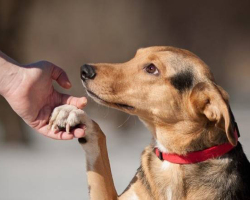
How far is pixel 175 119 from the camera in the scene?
4742 mm

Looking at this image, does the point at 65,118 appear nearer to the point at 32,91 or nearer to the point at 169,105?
the point at 32,91

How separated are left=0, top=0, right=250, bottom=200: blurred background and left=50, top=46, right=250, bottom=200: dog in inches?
135

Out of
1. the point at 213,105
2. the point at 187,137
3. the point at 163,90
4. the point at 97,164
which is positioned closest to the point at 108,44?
the point at 97,164

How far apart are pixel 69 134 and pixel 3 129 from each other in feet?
16.6

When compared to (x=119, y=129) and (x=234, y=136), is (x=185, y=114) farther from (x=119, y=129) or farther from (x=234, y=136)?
(x=119, y=129)

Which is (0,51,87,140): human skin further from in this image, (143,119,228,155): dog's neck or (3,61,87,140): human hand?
(143,119,228,155): dog's neck

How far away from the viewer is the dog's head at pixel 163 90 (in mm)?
4605

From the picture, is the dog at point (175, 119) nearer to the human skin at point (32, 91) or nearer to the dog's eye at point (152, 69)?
the dog's eye at point (152, 69)

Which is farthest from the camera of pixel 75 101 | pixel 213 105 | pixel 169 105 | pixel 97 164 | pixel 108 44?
pixel 108 44

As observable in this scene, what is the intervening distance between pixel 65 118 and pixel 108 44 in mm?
5440

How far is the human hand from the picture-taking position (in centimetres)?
463

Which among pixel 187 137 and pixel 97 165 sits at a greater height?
pixel 187 137

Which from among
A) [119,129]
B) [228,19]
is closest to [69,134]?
[119,129]

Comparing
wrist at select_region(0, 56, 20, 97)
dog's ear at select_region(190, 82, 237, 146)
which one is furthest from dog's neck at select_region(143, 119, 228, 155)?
wrist at select_region(0, 56, 20, 97)
